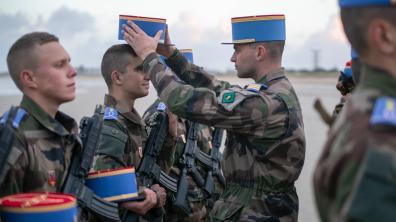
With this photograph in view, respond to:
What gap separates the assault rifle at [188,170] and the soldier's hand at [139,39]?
1.83 metres

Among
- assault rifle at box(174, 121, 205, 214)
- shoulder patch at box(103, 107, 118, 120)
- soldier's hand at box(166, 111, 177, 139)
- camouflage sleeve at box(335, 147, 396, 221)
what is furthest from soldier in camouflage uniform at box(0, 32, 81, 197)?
assault rifle at box(174, 121, 205, 214)

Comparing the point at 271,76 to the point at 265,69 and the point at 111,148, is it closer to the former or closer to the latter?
the point at 265,69

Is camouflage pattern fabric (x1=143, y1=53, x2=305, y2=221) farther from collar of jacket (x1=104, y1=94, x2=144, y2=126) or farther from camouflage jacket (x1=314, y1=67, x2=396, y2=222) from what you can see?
camouflage jacket (x1=314, y1=67, x2=396, y2=222)

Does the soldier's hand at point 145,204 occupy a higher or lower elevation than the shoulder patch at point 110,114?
lower

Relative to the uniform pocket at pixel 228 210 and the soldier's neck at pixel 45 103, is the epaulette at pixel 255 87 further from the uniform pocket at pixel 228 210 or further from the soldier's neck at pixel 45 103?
the soldier's neck at pixel 45 103

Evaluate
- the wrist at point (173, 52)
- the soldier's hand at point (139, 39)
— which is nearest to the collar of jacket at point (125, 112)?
the wrist at point (173, 52)

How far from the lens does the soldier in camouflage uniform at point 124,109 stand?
14.3ft

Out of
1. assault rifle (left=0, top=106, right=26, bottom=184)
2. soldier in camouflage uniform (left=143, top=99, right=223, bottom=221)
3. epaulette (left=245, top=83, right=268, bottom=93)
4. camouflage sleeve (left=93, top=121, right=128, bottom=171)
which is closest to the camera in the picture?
assault rifle (left=0, top=106, right=26, bottom=184)

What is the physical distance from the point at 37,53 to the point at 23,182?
68cm

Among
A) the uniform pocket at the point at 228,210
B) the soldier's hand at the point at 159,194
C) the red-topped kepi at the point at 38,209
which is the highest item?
the red-topped kepi at the point at 38,209

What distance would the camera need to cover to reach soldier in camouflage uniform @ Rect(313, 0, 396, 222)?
171 centimetres

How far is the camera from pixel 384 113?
1.76m

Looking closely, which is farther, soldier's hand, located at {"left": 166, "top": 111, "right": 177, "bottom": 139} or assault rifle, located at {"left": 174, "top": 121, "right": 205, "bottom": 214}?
assault rifle, located at {"left": 174, "top": 121, "right": 205, "bottom": 214}

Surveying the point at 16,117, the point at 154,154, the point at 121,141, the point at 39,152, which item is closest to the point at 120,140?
the point at 121,141
